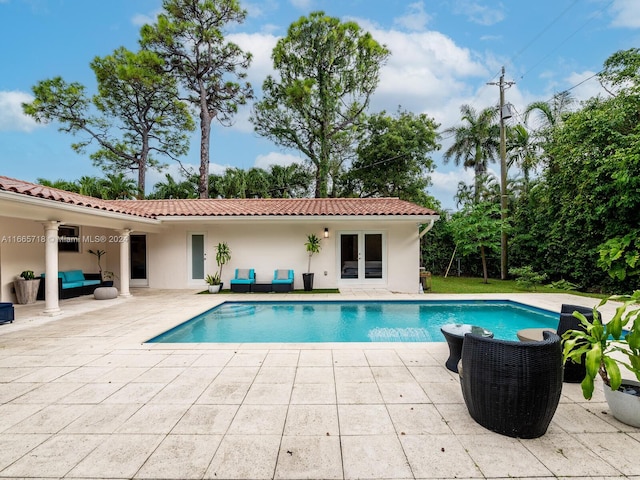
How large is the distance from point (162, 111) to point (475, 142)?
927 inches

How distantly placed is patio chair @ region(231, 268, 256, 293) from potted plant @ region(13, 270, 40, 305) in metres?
5.88

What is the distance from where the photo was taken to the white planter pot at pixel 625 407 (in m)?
2.97

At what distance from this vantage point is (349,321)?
828 cm

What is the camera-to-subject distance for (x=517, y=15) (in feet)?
38.1

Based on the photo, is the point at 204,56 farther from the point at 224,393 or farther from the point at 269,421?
the point at 269,421

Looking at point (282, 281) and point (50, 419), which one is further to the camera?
point (282, 281)

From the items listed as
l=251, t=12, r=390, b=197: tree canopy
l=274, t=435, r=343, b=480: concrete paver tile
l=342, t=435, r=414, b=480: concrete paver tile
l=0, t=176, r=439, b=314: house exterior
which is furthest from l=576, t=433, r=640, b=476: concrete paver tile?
l=251, t=12, r=390, b=197: tree canopy

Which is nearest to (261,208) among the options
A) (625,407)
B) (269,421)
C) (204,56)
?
(269,421)

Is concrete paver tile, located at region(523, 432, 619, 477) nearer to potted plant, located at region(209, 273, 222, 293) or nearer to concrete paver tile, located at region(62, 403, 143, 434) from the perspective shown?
concrete paver tile, located at region(62, 403, 143, 434)

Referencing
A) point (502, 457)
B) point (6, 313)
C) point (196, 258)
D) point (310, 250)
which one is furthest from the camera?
point (196, 258)

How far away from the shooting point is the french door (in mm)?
12625

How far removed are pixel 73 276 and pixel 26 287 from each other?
1.62 meters

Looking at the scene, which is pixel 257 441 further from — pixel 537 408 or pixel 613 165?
pixel 613 165

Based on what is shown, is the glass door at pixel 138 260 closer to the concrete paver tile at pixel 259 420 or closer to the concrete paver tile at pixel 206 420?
the concrete paver tile at pixel 206 420
